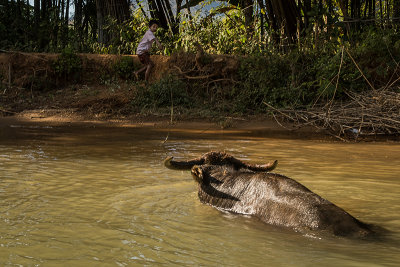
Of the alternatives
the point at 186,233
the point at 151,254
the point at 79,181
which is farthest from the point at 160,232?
the point at 79,181

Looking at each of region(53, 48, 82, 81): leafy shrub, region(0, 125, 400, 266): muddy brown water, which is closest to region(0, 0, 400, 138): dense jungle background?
region(53, 48, 82, 81): leafy shrub

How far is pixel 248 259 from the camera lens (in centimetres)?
346

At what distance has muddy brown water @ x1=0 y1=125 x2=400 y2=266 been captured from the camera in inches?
138

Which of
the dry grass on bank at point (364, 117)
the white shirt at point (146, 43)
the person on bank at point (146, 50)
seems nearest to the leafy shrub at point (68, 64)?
the person on bank at point (146, 50)

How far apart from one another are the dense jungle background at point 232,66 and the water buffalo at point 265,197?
5806 mm

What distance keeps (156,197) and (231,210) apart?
0.90 m

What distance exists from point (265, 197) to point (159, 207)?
1.08 metres

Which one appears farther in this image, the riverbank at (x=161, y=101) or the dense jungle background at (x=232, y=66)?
the dense jungle background at (x=232, y=66)

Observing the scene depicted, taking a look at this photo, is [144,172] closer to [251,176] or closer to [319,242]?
[251,176]

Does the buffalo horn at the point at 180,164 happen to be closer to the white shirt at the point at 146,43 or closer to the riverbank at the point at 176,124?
the riverbank at the point at 176,124

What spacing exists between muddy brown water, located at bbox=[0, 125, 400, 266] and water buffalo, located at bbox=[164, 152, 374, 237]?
92mm

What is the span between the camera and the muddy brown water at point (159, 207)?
350cm

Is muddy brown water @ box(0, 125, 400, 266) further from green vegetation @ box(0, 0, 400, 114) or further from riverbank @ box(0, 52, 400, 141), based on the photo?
green vegetation @ box(0, 0, 400, 114)

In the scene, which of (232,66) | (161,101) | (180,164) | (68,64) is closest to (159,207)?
(180,164)
